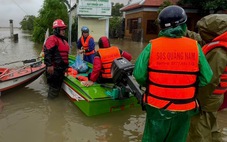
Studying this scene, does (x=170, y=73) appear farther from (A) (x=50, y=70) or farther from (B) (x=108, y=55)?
(A) (x=50, y=70)

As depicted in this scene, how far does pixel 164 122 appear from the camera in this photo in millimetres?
2293

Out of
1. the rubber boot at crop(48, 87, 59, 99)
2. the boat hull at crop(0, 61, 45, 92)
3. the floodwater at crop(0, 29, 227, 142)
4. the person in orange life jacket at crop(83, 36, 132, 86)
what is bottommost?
the floodwater at crop(0, 29, 227, 142)

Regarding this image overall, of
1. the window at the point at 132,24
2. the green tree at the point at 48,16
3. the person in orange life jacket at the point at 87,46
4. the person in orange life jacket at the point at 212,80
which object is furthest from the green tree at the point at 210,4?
the person in orange life jacket at the point at 212,80

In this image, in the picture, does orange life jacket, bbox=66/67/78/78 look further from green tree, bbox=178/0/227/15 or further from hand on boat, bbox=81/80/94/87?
green tree, bbox=178/0/227/15

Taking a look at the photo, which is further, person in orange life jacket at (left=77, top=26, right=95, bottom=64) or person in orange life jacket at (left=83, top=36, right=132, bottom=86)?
person in orange life jacket at (left=77, top=26, right=95, bottom=64)

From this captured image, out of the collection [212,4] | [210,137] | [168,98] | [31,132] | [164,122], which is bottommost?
[31,132]

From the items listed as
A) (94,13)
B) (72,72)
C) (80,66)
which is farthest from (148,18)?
(72,72)

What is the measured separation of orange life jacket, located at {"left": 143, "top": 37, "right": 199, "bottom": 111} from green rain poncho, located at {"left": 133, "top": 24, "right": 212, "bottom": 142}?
5cm

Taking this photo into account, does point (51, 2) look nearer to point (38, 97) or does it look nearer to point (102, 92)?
point (38, 97)

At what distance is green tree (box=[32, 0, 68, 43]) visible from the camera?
62.5 ft

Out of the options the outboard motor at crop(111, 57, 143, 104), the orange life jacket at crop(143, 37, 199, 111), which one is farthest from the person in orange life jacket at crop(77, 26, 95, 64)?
the orange life jacket at crop(143, 37, 199, 111)

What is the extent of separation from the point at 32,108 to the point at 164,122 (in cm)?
377

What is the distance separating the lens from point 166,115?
88.7 inches

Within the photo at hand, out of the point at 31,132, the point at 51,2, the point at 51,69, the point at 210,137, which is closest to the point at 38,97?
the point at 51,69
